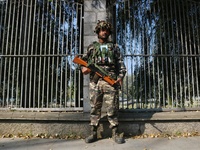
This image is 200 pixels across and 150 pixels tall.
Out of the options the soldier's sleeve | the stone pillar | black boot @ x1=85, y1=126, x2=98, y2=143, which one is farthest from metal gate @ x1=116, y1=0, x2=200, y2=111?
black boot @ x1=85, y1=126, x2=98, y2=143

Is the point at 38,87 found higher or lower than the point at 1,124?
higher

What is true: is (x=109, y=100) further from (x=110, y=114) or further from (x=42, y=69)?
(x=42, y=69)

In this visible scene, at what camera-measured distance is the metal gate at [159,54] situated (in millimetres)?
5184

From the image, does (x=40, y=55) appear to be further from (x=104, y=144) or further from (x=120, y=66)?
(x=104, y=144)

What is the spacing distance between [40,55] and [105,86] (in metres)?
1.58

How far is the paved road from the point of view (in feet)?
13.5

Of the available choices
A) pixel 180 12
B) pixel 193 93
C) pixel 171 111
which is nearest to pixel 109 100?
pixel 171 111

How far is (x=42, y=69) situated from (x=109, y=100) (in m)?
1.65

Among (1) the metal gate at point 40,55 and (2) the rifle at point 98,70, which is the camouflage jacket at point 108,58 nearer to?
(2) the rifle at point 98,70

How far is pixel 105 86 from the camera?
448 cm

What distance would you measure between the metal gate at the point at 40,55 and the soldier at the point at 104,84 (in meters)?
0.68

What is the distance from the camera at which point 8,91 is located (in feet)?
17.0

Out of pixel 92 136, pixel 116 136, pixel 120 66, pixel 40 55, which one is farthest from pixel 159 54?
pixel 40 55

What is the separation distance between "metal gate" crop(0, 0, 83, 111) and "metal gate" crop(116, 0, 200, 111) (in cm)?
100
